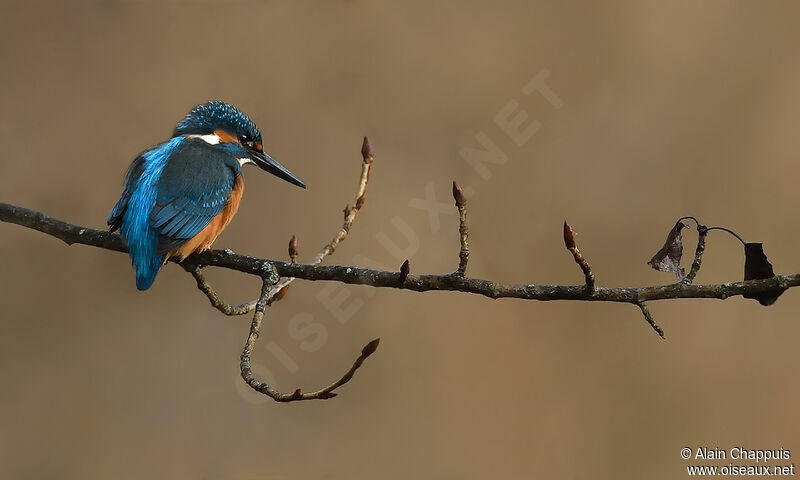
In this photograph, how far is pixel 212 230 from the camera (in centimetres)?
166

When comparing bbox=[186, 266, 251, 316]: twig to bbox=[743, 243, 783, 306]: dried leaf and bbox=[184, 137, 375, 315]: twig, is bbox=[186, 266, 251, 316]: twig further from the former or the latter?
bbox=[743, 243, 783, 306]: dried leaf

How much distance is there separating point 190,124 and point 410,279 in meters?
1.07

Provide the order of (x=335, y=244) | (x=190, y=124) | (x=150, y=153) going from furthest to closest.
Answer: (x=190, y=124)
(x=150, y=153)
(x=335, y=244)

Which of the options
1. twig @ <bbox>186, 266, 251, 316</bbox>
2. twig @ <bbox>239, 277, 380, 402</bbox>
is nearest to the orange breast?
twig @ <bbox>186, 266, 251, 316</bbox>

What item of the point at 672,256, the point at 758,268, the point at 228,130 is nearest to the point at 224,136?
the point at 228,130

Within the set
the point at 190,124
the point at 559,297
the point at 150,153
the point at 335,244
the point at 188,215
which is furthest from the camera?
the point at 190,124

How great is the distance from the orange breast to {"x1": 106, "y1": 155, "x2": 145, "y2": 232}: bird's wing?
0.13m

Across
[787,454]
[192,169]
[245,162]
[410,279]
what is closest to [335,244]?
[410,279]

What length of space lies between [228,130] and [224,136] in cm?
2

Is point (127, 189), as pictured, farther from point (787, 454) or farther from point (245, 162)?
point (787, 454)

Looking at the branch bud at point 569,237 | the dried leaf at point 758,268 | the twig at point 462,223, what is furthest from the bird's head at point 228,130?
the dried leaf at point 758,268

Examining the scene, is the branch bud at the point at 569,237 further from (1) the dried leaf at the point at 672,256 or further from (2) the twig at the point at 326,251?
(2) the twig at the point at 326,251

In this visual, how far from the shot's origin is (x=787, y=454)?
69.8 inches

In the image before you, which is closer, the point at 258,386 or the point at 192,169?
the point at 258,386
